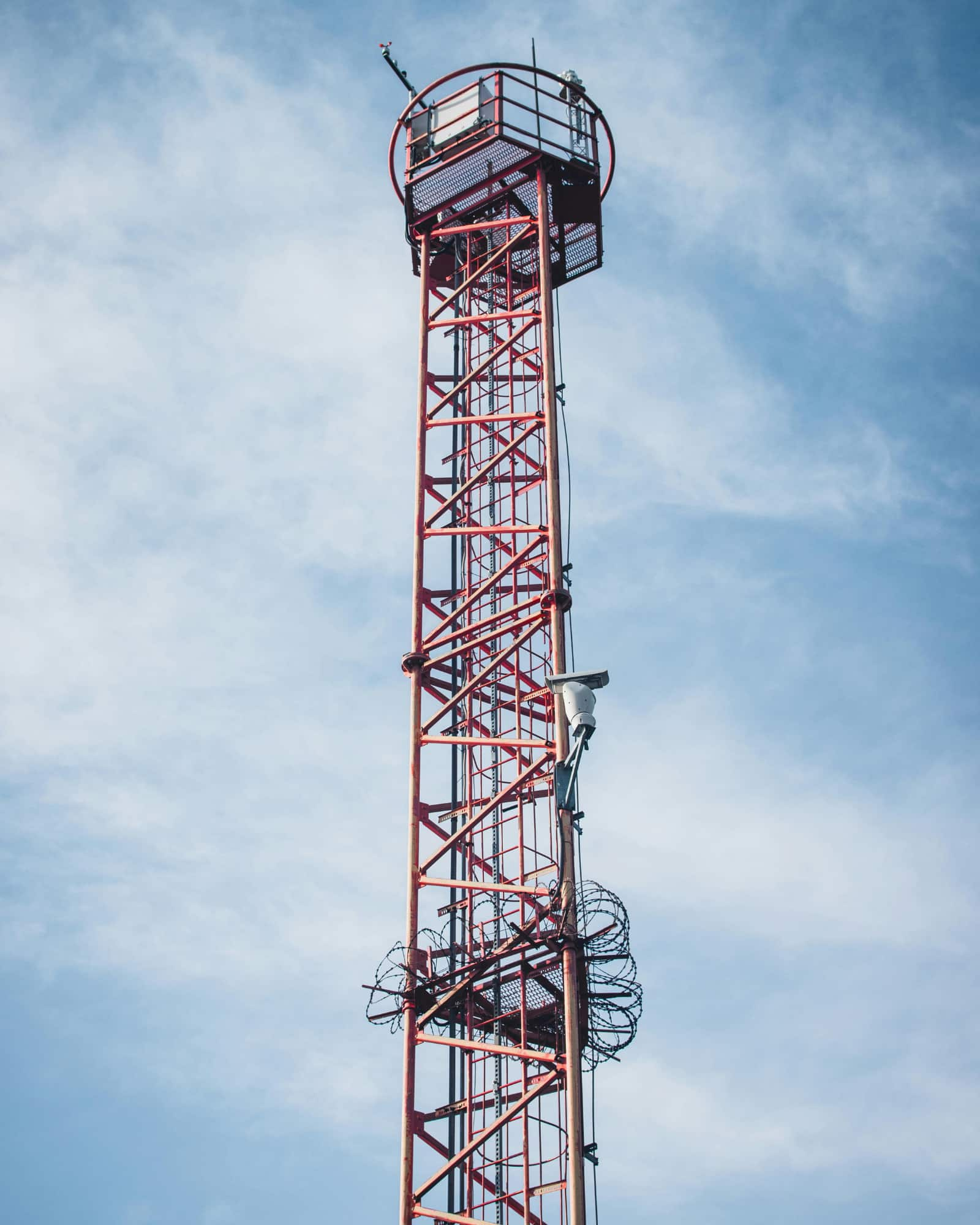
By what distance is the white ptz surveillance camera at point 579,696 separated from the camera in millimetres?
36125

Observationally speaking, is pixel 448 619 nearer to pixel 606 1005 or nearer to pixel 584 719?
pixel 584 719

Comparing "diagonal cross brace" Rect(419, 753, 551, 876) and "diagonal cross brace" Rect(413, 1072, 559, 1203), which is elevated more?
"diagonal cross brace" Rect(419, 753, 551, 876)

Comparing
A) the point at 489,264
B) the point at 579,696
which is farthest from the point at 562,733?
the point at 489,264

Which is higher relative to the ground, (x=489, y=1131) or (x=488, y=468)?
(x=488, y=468)

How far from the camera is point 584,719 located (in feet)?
118

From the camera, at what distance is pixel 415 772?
127 feet

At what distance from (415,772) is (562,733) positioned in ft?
12.0

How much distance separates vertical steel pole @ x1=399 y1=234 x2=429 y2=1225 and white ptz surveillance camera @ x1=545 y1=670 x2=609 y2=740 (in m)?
3.96

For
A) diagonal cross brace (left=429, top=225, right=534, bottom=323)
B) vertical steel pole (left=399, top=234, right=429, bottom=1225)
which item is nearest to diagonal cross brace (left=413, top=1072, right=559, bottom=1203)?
vertical steel pole (left=399, top=234, right=429, bottom=1225)

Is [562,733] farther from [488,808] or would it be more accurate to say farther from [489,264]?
[489,264]

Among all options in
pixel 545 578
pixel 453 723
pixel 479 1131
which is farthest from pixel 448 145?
pixel 479 1131

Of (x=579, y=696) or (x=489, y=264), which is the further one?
(x=489, y=264)

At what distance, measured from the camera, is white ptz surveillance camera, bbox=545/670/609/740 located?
3612cm

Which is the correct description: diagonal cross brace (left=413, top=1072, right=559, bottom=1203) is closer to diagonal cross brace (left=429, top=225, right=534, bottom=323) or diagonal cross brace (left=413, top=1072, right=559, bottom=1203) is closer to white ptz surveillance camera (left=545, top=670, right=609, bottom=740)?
white ptz surveillance camera (left=545, top=670, right=609, bottom=740)
